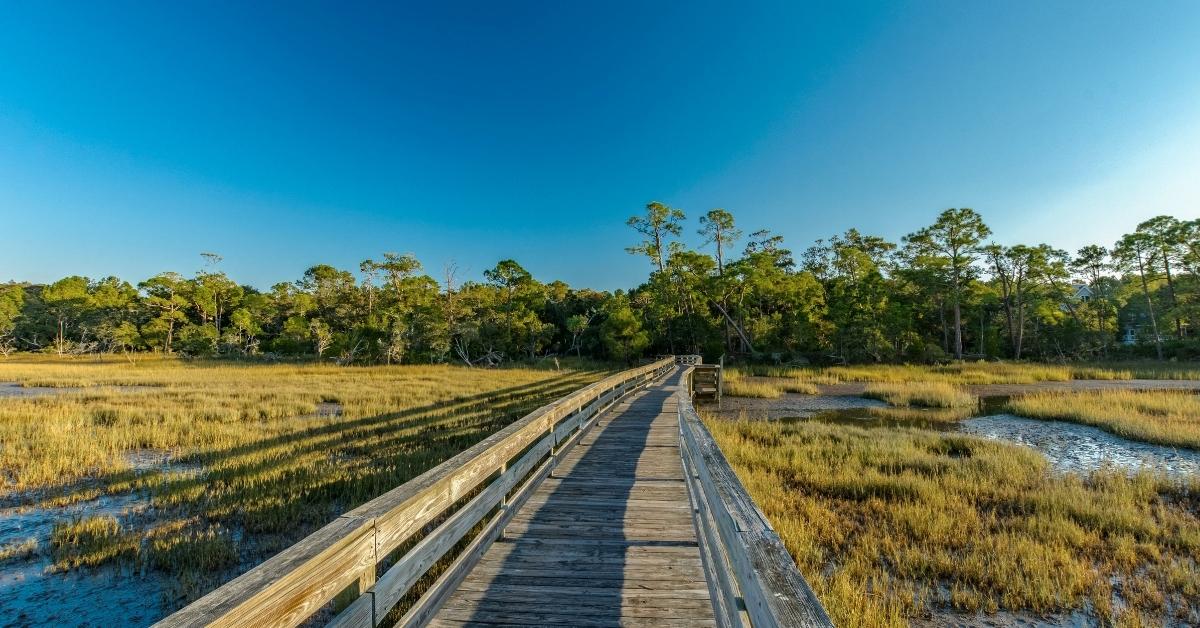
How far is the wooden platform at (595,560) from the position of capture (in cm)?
282

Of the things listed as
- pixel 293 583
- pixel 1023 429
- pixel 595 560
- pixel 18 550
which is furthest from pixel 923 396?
pixel 18 550

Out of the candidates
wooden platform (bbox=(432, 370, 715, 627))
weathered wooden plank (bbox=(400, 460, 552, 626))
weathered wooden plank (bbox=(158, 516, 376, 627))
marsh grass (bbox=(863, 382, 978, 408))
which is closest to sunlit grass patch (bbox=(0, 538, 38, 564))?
weathered wooden plank (bbox=(400, 460, 552, 626))

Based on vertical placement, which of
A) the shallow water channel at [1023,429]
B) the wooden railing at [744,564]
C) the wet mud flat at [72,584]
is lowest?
the shallow water channel at [1023,429]

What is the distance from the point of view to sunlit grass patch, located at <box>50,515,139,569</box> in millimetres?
5055

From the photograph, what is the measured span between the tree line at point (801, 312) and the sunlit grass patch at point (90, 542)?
3268 cm

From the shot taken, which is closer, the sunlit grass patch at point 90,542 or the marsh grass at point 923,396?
the sunlit grass patch at point 90,542

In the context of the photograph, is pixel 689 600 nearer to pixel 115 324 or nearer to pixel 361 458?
pixel 361 458

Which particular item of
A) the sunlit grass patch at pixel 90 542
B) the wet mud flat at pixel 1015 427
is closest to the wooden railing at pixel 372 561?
the sunlit grass patch at pixel 90 542

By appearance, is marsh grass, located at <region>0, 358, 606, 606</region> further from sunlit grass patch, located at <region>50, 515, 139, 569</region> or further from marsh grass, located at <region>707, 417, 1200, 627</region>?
marsh grass, located at <region>707, 417, 1200, 627</region>

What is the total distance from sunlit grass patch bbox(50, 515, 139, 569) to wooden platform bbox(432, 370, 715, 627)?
489 cm

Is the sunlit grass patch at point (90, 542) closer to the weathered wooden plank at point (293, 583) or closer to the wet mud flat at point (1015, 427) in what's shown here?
the weathered wooden plank at point (293, 583)

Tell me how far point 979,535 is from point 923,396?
15784 mm

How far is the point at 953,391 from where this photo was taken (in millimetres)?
19734

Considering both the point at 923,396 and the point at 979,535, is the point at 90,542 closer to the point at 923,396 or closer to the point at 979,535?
the point at 979,535
